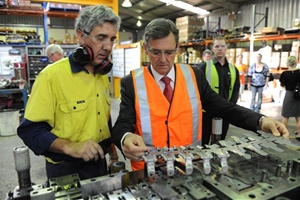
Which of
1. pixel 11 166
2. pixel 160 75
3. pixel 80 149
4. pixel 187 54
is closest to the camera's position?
pixel 80 149

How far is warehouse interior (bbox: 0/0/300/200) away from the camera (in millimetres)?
886

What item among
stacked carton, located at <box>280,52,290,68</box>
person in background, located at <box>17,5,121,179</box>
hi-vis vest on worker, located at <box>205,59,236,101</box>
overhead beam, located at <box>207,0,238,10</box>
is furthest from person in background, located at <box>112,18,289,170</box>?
overhead beam, located at <box>207,0,238,10</box>

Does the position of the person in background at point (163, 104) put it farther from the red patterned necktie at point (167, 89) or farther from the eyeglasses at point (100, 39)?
the eyeglasses at point (100, 39)

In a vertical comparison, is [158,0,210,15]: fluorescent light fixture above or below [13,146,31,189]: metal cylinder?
above

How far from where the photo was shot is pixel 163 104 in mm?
1435

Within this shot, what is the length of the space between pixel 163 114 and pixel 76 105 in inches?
19.5

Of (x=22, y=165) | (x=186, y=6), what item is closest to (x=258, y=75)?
(x=22, y=165)

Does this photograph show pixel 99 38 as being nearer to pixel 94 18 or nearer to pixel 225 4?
pixel 94 18

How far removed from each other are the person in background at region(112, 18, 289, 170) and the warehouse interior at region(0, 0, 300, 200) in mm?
204

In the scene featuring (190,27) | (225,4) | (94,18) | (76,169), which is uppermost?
(225,4)

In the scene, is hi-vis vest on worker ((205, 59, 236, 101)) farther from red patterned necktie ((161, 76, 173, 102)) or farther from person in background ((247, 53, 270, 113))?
person in background ((247, 53, 270, 113))

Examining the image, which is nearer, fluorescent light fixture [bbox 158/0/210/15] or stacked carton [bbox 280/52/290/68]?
stacked carton [bbox 280/52/290/68]

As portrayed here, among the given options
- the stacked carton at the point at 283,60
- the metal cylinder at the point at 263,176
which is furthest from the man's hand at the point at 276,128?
the stacked carton at the point at 283,60

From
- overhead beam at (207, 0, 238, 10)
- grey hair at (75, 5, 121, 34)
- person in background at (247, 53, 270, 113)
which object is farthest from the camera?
overhead beam at (207, 0, 238, 10)
